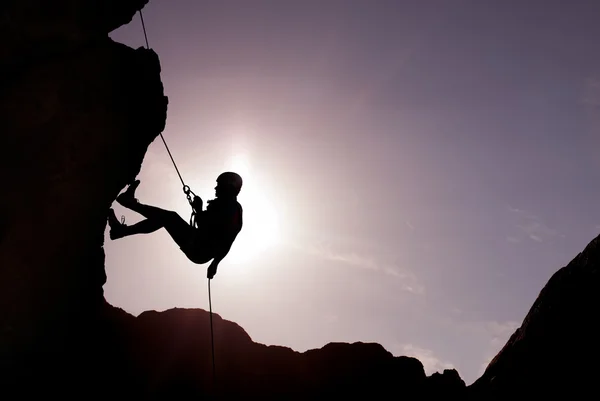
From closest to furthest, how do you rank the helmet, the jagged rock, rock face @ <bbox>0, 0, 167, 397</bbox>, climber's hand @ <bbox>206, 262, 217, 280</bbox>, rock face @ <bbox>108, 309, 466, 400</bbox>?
rock face @ <bbox>0, 0, 167, 397</bbox> → the helmet → climber's hand @ <bbox>206, 262, 217, 280</bbox> → rock face @ <bbox>108, 309, 466, 400</bbox> → the jagged rock

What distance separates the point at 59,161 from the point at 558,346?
15572 mm

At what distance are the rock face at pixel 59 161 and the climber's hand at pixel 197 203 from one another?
1231 millimetres

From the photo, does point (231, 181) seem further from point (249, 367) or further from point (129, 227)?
point (249, 367)

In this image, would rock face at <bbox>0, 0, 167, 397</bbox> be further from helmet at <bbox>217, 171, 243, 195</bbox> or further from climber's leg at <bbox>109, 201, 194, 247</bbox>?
helmet at <bbox>217, 171, 243, 195</bbox>

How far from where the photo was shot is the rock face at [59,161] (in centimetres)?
633

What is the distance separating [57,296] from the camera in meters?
7.43

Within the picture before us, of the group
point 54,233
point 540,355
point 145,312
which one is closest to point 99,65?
point 54,233

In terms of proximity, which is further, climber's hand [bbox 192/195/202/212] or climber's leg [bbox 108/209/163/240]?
climber's hand [bbox 192/195/202/212]

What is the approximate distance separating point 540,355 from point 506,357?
1.55m

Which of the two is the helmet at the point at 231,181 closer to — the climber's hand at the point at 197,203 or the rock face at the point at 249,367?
the climber's hand at the point at 197,203

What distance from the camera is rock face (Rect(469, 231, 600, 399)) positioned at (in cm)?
1492

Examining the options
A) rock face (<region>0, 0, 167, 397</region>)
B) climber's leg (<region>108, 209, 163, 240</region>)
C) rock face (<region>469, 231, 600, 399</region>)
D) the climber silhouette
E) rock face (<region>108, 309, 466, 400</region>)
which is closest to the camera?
rock face (<region>0, 0, 167, 397</region>)

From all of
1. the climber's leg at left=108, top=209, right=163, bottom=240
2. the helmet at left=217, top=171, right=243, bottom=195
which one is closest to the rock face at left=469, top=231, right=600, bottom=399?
the helmet at left=217, top=171, right=243, bottom=195

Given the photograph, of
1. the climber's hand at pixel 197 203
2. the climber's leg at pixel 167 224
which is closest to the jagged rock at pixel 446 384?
the climber's leg at pixel 167 224
